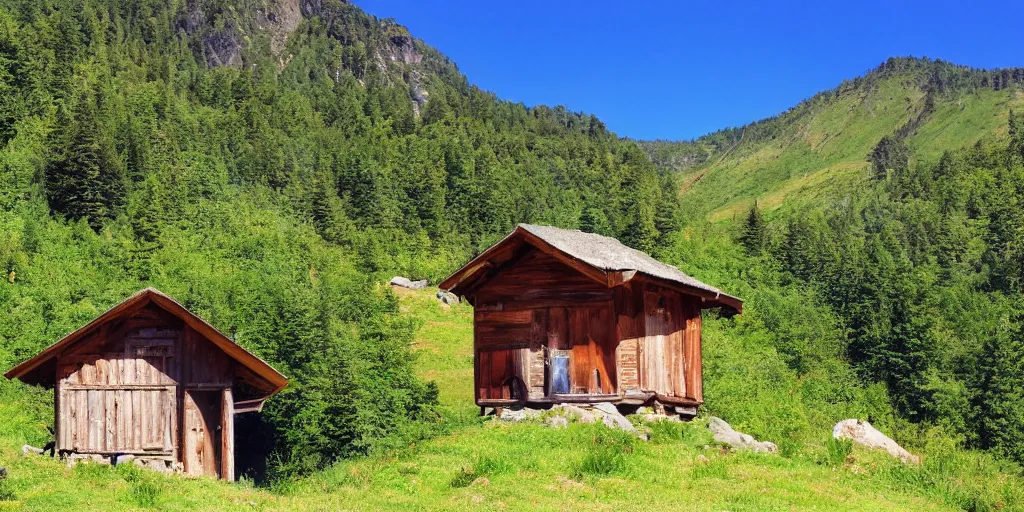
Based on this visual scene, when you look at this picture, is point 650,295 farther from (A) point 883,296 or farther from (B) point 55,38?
(B) point 55,38

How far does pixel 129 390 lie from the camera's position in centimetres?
2436

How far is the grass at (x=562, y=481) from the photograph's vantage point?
17094 mm

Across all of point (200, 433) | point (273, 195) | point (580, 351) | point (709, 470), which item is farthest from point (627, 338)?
point (273, 195)

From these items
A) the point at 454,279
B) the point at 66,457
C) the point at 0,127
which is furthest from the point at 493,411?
the point at 0,127

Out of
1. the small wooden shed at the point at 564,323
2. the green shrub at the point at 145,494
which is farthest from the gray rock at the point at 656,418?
the green shrub at the point at 145,494

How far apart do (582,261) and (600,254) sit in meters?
1.57

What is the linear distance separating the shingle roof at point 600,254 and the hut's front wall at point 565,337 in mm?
665

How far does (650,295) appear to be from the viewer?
28109mm

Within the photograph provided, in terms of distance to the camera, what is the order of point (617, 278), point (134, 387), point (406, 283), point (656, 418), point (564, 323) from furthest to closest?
point (406, 283) → point (564, 323) → point (656, 418) → point (617, 278) → point (134, 387)

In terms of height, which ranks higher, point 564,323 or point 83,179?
point 83,179

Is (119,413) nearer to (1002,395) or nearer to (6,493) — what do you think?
(6,493)

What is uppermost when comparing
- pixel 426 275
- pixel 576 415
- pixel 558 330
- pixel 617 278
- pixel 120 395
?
pixel 426 275

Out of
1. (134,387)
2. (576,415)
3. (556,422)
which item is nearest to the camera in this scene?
(556,422)

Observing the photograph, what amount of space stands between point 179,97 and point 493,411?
331 feet
